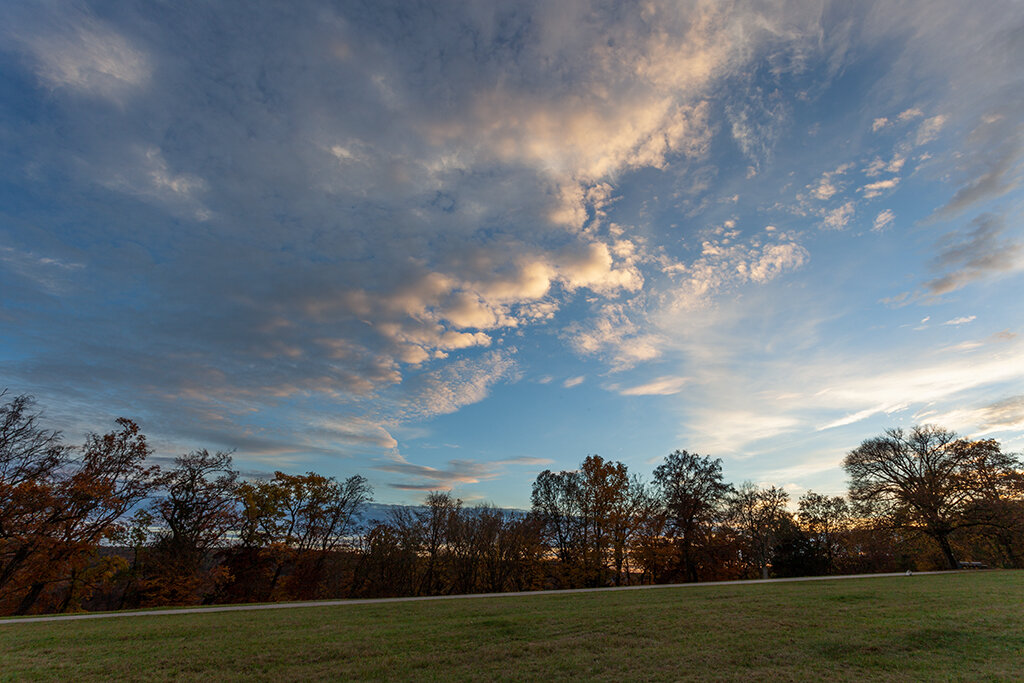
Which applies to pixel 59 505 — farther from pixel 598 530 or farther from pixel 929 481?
pixel 929 481

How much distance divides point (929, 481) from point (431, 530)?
4099 centimetres

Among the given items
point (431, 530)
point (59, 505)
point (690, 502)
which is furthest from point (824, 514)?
point (59, 505)

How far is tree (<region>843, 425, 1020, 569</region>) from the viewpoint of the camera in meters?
33.3

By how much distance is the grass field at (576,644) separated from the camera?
21.6 ft

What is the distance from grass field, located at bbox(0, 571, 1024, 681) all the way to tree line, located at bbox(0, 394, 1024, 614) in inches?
626

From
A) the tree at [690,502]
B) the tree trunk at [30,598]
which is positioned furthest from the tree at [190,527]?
the tree at [690,502]

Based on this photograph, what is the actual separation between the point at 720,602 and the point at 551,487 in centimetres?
3093

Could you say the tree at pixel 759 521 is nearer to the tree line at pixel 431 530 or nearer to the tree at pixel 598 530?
the tree line at pixel 431 530

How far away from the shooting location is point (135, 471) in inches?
1077

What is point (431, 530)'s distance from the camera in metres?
37.1

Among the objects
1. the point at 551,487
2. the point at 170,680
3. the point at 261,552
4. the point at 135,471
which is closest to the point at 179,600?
the point at 261,552

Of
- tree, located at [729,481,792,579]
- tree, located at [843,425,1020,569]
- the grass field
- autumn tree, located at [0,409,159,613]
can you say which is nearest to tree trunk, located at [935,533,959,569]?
tree, located at [843,425,1020,569]

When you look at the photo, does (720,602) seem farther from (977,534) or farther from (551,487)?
(977,534)

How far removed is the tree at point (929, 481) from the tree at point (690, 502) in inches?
452
